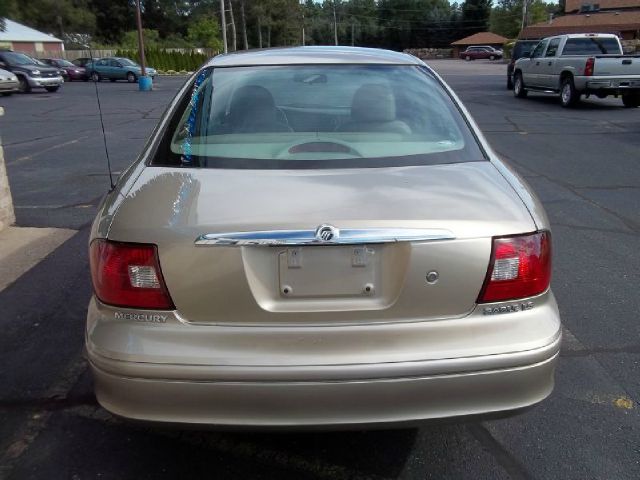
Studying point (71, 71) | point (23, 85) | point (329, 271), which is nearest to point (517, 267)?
point (329, 271)

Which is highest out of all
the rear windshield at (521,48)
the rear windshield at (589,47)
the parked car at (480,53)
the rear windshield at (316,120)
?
the rear windshield at (316,120)

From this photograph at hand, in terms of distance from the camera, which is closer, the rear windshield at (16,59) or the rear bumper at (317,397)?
the rear bumper at (317,397)

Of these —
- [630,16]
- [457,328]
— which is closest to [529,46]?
[457,328]

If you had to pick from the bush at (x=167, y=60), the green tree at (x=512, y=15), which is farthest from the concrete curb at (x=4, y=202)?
the green tree at (x=512, y=15)

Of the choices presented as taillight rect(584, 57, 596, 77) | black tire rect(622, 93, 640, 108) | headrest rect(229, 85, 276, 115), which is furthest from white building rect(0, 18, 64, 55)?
headrest rect(229, 85, 276, 115)

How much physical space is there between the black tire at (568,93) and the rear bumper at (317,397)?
16516 mm

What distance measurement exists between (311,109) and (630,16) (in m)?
60.8

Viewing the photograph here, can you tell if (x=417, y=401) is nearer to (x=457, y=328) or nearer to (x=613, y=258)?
(x=457, y=328)

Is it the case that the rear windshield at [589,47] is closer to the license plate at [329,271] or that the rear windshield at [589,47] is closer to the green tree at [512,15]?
the license plate at [329,271]

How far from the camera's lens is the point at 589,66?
624 inches

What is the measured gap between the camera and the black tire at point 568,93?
55.5 feet

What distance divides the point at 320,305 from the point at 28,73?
1159 inches

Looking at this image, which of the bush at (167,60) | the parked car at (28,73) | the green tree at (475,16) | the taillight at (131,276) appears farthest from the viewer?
the green tree at (475,16)

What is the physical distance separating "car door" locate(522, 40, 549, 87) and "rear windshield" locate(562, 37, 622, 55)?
3.50 feet
